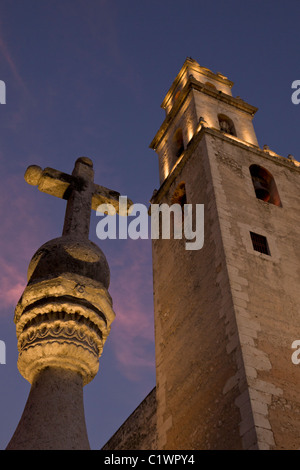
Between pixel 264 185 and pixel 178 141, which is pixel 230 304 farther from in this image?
pixel 178 141

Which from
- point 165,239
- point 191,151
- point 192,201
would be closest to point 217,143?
point 191,151

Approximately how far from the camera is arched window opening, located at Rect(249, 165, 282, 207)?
14281 millimetres

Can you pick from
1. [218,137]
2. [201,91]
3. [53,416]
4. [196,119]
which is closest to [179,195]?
[218,137]

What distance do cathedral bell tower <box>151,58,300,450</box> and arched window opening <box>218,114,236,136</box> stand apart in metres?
1.57

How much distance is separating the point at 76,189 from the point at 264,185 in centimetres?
1098

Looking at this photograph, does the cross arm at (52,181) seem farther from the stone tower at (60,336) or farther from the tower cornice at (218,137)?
the tower cornice at (218,137)

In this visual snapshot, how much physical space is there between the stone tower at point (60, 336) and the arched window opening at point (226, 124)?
14719mm

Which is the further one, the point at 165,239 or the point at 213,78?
the point at 213,78

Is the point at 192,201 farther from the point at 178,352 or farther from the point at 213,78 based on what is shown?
the point at 213,78

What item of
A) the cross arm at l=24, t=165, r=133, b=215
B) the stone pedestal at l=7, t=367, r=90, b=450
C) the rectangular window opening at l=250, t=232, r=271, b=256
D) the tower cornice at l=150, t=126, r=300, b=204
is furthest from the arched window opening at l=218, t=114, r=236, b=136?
the stone pedestal at l=7, t=367, r=90, b=450

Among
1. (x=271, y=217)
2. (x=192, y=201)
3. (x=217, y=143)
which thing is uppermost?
(x=217, y=143)

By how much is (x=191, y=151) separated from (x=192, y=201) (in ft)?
7.33

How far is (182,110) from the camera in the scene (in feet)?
A: 62.1
